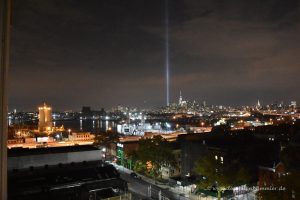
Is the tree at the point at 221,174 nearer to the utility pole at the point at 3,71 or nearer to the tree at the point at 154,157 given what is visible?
the tree at the point at 154,157

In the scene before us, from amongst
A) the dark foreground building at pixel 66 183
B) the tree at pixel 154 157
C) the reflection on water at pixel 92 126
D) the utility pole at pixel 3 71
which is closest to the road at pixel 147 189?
the tree at pixel 154 157

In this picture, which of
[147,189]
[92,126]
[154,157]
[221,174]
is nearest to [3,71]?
[221,174]

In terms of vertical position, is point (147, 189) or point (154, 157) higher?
point (154, 157)

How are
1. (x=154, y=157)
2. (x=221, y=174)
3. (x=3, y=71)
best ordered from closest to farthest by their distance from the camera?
(x=3, y=71)
(x=221, y=174)
(x=154, y=157)

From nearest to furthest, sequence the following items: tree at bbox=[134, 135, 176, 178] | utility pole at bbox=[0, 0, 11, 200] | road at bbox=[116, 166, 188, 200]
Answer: utility pole at bbox=[0, 0, 11, 200], road at bbox=[116, 166, 188, 200], tree at bbox=[134, 135, 176, 178]

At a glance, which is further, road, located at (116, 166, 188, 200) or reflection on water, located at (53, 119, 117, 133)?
reflection on water, located at (53, 119, 117, 133)

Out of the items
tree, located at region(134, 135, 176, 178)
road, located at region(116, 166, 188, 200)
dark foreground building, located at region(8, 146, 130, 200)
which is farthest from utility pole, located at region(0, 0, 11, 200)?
tree, located at region(134, 135, 176, 178)

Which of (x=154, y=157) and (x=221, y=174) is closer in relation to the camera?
(x=221, y=174)

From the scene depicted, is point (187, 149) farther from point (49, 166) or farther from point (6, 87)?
point (6, 87)

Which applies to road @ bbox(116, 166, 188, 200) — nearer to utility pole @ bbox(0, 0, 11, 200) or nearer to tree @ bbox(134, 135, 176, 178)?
tree @ bbox(134, 135, 176, 178)

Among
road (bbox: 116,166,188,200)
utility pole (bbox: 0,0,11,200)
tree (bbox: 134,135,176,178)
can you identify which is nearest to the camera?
utility pole (bbox: 0,0,11,200)

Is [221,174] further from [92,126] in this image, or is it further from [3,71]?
[92,126]
